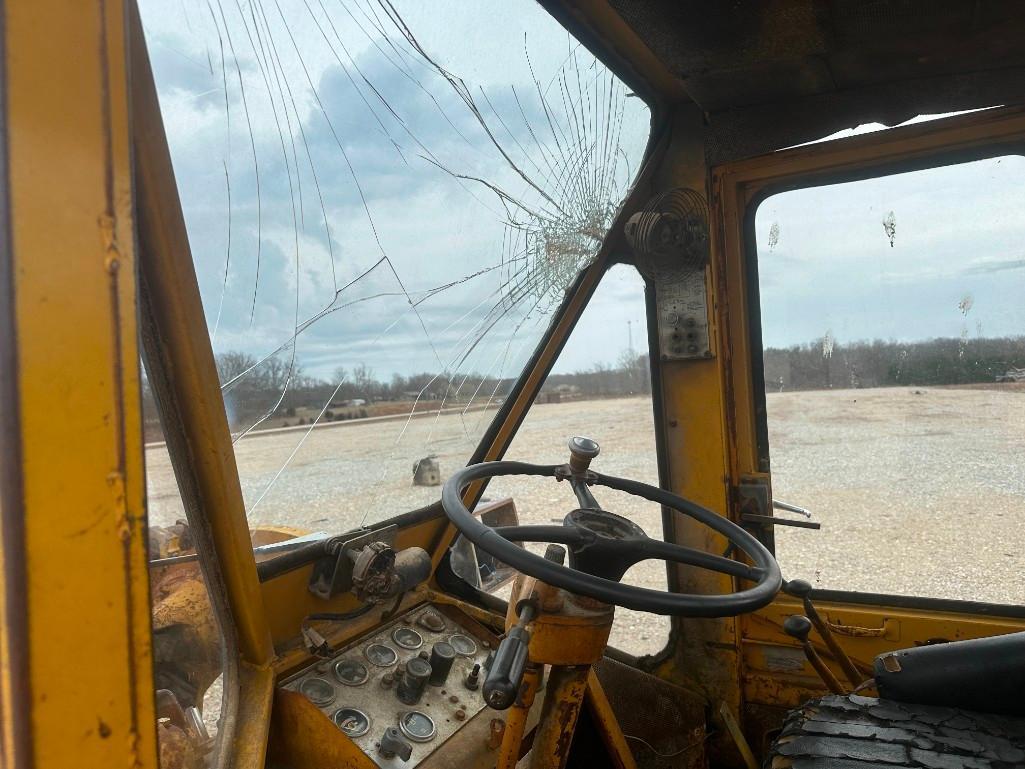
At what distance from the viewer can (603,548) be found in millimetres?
1158

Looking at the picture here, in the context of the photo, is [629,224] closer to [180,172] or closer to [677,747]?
[180,172]

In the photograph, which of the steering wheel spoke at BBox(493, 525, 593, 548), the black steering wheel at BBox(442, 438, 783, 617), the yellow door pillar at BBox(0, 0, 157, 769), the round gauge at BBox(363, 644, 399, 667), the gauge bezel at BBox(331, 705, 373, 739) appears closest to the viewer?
the yellow door pillar at BBox(0, 0, 157, 769)

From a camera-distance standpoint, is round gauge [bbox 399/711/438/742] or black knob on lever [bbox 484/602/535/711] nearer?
black knob on lever [bbox 484/602/535/711]

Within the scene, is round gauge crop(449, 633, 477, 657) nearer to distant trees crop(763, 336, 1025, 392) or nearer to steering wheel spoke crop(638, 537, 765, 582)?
steering wheel spoke crop(638, 537, 765, 582)

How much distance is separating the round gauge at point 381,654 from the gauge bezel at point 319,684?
0.45ft

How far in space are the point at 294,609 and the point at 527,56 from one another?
55.0 inches

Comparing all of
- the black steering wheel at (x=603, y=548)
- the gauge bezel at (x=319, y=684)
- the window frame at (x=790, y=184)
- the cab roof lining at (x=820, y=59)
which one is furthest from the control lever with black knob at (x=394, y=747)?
the cab roof lining at (x=820, y=59)

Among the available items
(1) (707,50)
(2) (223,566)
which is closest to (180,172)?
(2) (223,566)

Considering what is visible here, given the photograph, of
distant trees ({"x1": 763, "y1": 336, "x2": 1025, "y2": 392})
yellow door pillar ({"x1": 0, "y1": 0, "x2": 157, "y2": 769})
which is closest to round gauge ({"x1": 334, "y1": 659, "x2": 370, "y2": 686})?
yellow door pillar ({"x1": 0, "y1": 0, "x2": 157, "y2": 769})

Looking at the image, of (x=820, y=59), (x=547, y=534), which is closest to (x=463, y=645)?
(x=547, y=534)

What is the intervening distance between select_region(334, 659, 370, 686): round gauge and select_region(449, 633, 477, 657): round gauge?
10.2 inches

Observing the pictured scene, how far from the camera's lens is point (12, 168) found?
580 millimetres

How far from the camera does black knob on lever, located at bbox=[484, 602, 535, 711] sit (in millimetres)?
847

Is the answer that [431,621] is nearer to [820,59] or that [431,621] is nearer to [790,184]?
[790,184]
